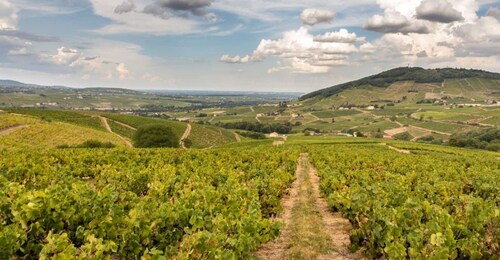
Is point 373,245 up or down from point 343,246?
up

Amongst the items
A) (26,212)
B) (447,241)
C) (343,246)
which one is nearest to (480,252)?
(447,241)

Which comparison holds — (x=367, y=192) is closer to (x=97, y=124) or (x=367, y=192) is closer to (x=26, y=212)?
(x=26, y=212)

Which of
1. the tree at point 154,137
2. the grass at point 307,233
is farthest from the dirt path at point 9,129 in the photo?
the grass at point 307,233

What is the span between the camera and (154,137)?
82.2m

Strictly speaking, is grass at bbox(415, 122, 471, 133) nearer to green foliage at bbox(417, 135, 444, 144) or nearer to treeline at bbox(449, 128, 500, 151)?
treeline at bbox(449, 128, 500, 151)

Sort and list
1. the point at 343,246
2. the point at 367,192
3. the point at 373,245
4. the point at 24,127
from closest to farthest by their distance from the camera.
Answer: the point at 373,245, the point at 343,246, the point at 367,192, the point at 24,127

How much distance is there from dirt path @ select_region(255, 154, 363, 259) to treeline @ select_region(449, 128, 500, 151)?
95597 millimetres

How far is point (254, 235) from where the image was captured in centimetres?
1112

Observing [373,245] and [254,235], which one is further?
[373,245]

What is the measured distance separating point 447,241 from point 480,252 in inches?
52.5

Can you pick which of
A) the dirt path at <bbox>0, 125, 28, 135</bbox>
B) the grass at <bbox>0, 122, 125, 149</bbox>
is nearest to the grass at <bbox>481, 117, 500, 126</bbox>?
the grass at <bbox>0, 122, 125, 149</bbox>

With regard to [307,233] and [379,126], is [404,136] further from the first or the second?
[307,233]

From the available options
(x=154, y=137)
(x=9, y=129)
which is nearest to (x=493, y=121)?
(x=154, y=137)

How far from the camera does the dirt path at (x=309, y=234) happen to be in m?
12.9
